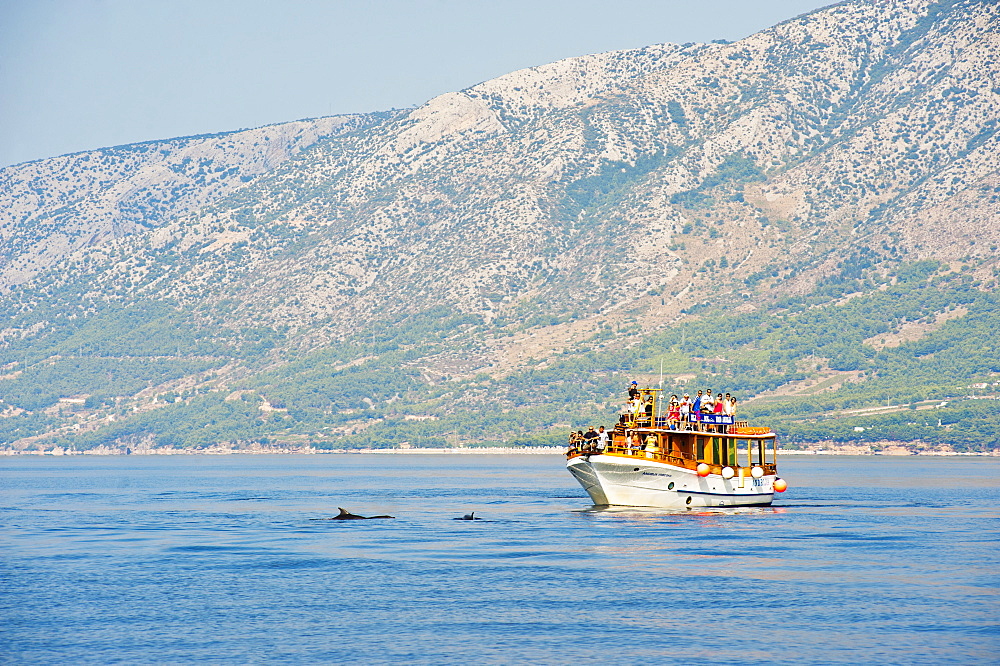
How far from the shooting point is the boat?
4658 inches

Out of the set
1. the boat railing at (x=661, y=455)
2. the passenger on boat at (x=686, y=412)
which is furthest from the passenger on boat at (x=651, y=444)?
the passenger on boat at (x=686, y=412)

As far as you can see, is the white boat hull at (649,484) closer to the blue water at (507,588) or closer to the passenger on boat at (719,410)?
the blue water at (507,588)

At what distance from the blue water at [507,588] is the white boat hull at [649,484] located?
1627 mm

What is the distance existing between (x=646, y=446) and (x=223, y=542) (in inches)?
A: 1438

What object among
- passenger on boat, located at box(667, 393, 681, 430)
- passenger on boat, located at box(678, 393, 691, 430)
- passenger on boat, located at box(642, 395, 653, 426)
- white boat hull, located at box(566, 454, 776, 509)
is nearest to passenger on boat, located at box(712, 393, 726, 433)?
passenger on boat, located at box(678, 393, 691, 430)

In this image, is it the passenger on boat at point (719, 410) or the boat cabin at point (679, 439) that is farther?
the passenger on boat at point (719, 410)

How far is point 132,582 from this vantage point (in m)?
82.7

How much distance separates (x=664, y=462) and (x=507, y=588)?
136ft

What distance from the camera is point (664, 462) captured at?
118m

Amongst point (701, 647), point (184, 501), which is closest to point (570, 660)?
point (701, 647)

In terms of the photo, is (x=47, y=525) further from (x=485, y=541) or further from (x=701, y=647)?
(x=701, y=647)

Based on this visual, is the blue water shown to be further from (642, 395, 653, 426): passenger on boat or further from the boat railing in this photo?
(642, 395, 653, 426): passenger on boat

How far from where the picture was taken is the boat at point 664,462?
118312mm

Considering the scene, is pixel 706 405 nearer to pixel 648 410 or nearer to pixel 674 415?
pixel 674 415
